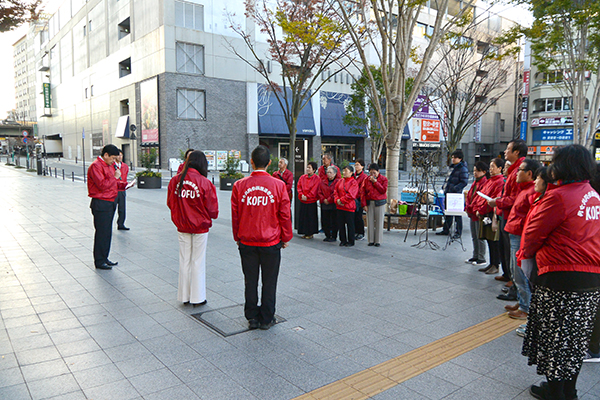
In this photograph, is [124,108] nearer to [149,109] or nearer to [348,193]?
[149,109]

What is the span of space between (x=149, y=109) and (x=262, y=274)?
1303 inches

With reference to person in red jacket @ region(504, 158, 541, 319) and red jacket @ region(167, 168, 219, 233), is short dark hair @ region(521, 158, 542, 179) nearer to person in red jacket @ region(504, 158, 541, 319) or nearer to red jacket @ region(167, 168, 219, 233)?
person in red jacket @ region(504, 158, 541, 319)

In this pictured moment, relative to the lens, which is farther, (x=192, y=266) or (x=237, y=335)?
(x=192, y=266)

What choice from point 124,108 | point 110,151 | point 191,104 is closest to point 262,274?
point 110,151

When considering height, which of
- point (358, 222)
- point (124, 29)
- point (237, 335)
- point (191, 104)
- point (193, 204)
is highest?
point (124, 29)

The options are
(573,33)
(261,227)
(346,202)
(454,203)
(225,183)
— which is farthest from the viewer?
(225,183)

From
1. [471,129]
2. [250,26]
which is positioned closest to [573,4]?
[250,26]

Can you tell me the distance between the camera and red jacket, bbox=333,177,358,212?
8953 millimetres

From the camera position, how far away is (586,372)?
382cm

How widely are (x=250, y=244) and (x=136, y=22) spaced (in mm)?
36608

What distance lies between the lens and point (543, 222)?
3242 mm

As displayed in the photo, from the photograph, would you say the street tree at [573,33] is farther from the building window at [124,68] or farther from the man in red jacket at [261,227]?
the building window at [124,68]

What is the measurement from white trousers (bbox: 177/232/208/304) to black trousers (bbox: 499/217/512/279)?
4094 mm

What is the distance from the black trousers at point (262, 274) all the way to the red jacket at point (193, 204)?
78 cm
